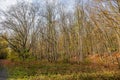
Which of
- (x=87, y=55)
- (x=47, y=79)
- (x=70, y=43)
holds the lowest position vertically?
(x=47, y=79)

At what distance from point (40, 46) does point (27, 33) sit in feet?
27.8

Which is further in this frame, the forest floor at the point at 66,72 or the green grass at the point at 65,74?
the forest floor at the point at 66,72

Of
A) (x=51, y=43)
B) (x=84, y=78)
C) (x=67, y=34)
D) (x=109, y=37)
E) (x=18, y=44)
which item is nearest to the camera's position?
(x=84, y=78)

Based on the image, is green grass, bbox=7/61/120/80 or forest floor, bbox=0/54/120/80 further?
forest floor, bbox=0/54/120/80

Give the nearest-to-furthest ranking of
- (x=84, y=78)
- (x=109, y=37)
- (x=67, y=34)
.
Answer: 1. (x=84, y=78)
2. (x=109, y=37)
3. (x=67, y=34)

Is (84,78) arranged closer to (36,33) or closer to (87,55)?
(87,55)

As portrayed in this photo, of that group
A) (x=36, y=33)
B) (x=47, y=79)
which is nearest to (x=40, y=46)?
(x=36, y=33)

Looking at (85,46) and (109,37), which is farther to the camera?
(85,46)

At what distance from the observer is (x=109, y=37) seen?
71.3 feet

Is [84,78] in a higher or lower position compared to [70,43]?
lower

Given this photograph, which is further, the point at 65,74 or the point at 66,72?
the point at 66,72

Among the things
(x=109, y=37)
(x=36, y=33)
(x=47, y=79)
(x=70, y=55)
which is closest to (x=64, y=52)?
(x=70, y=55)

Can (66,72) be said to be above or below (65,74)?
above

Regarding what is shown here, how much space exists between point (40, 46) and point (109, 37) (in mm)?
29906
